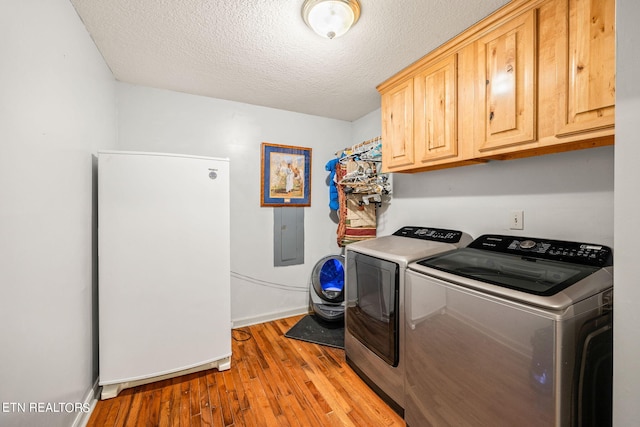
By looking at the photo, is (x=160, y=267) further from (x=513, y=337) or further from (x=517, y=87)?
(x=517, y=87)

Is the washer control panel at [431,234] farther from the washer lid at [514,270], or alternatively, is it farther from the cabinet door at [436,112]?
the cabinet door at [436,112]

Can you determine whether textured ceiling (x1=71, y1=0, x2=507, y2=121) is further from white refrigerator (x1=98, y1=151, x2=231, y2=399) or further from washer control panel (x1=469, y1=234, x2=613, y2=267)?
washer control panel (x1=469, y1=234, x2=613, y2=267)

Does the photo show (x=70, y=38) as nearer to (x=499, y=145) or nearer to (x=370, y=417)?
(x=499, y=145)

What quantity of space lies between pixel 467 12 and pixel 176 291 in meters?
2.50

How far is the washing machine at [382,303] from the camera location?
155 cm

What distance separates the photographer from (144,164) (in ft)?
5.54

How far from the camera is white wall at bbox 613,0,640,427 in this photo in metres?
0.73

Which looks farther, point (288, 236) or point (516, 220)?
point (288, 236)

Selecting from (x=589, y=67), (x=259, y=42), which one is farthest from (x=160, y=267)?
(x=589, y=67)

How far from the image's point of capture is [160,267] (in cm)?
175

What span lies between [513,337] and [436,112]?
142 centimetres

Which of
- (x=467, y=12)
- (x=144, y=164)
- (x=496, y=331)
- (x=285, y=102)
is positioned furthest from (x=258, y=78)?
(x=496, y=331)

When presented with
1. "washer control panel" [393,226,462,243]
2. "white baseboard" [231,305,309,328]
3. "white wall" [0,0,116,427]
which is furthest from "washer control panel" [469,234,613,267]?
"white wall" [0,0,116,427]

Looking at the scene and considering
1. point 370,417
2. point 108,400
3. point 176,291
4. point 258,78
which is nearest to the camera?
point 370,417
